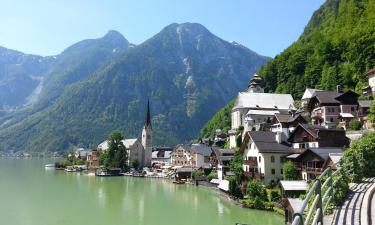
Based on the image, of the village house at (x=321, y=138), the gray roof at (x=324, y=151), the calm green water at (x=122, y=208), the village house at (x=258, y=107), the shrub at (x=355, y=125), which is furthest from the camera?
the village house at (x=258, y=107)

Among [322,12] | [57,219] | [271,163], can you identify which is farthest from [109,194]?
[322,12]

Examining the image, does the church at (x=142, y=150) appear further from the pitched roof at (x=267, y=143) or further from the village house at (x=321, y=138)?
the village house at (x=321, y=138)

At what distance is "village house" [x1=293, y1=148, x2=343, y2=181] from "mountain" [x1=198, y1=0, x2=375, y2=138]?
36165 mm

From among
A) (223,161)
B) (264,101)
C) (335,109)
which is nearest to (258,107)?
(264,101)

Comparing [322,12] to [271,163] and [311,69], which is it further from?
[271,163]

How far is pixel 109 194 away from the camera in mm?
65062

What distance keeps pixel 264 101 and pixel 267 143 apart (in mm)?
41129

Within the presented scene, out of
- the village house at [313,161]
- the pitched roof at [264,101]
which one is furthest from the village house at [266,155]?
the pitched roof at [264,101]

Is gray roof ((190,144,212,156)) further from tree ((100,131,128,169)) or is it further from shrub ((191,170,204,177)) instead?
tree ((100,131,128,169))

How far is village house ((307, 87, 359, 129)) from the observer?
6076cm

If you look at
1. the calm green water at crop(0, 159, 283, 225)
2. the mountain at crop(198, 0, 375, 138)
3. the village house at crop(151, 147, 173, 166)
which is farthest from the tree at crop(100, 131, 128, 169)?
the calm green water at crop(0, 159, 283, 225)

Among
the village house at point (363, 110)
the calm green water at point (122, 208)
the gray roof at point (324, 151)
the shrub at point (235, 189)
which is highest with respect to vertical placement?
the village house at point (363, 110)

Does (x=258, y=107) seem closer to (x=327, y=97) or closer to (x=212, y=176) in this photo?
(x=212, y=176)

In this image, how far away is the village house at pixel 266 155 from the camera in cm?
5072
